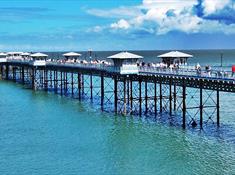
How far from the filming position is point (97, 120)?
4609 centimetres

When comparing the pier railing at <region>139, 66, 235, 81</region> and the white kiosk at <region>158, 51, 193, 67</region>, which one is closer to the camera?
the pier railing at <region>139, 66, 235, 81</region>

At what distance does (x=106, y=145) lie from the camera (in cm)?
3522

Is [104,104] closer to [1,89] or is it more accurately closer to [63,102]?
[63,102]

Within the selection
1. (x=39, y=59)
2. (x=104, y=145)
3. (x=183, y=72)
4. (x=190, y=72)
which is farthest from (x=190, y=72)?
(x=39, y=59)

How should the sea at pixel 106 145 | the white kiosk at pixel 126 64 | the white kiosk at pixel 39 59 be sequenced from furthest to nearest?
the white kiosk at pixel 39 59
the white kiosk at pixel 126 64
the sea at pixel 106 145

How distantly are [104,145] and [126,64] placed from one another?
1657 cm

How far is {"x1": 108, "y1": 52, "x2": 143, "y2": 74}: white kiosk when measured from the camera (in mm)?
49062

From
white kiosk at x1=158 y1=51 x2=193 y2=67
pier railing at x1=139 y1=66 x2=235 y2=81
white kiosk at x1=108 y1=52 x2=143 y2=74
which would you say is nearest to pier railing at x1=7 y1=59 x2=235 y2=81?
pier railing at x1=139 y1=66 x2=235 y2=81

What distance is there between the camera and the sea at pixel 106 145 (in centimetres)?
2920

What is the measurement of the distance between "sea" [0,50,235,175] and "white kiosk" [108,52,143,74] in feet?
16.4

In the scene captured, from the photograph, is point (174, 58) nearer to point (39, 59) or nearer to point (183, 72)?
Answer: point (183, 72)

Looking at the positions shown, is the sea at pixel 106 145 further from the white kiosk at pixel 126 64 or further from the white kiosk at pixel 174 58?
the white kiosk at pixel 174 58

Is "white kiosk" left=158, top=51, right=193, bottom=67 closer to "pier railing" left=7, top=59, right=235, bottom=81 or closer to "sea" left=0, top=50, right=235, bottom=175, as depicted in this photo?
"pier railing" left=7, top=59, right=235, bottom=81

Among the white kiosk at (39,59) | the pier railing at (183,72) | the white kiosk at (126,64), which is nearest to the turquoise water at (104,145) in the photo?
the pier railing at (183,72)
